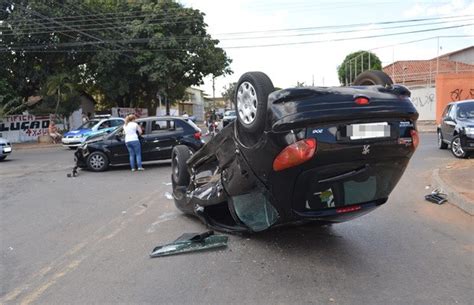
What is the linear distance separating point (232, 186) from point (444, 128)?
37.9 feet

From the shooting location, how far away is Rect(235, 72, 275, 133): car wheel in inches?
162

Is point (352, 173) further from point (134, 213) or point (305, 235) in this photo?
point (134, 213)

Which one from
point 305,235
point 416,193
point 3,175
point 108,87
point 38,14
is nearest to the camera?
point 305,235

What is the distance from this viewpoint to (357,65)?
53.5m

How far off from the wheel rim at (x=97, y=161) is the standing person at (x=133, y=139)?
3.06 ft

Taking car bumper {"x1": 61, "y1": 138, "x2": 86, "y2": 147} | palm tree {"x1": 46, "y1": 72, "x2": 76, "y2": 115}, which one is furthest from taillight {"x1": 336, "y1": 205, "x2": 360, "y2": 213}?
palm tree {"x1": 46, "y1": 72, "x2": 76, "y2": 115}

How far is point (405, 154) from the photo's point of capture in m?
4.42

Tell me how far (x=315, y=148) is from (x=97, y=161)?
10801 mm

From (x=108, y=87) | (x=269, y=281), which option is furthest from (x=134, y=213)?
(x=108, y=87)

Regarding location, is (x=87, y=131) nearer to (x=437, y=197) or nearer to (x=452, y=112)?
(x=452, y=112)

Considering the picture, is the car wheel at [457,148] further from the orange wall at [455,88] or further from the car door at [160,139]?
the orange wall at [455,88]

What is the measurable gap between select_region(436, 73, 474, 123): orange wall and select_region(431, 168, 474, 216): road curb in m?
22.0

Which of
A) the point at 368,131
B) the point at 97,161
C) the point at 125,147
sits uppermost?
the point at 368,131

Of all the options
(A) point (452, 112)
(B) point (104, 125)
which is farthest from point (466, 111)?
(B) point (104, 125)
